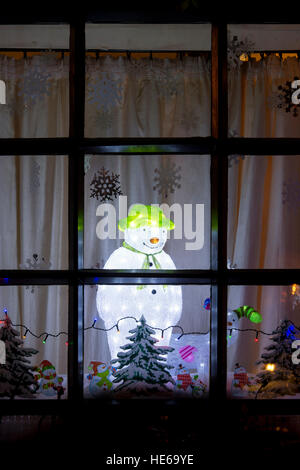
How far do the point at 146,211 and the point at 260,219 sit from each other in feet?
1.70

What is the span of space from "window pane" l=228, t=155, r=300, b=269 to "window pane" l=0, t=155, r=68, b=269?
0.73m

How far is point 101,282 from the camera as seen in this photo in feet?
3.98

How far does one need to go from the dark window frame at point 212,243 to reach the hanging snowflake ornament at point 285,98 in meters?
0.27

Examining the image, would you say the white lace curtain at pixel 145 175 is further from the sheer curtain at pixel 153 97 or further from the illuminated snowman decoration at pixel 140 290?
the illuminated snowman decoration at pixel 140 290

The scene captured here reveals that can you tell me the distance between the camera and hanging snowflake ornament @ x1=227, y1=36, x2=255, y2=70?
4.29 feet

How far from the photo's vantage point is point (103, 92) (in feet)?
4.63

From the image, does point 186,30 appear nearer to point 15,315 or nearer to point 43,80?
point 43,80

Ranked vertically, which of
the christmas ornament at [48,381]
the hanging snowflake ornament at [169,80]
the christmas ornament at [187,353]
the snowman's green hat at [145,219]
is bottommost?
the christmas ornament at [48,381]

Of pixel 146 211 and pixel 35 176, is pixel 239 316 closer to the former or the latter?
pixel 146 211

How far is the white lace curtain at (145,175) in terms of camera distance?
5.14 feet

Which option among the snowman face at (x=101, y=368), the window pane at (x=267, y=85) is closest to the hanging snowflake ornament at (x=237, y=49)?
the window pane at (x=267, y=85)
